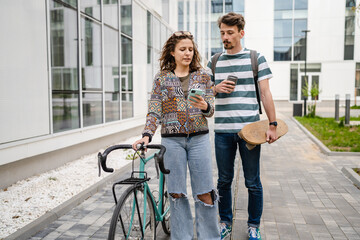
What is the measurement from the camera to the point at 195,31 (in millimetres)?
27656

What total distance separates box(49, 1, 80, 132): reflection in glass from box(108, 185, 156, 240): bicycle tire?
187 inches

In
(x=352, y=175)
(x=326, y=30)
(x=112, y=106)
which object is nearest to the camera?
(x=352, y=175)

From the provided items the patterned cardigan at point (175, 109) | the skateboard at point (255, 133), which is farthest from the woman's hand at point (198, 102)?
the skateboard at point (255, 133)

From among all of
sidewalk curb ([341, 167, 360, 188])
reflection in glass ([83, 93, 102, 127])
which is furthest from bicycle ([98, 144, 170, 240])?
reflection in glass ([83, 93, 102, 127])

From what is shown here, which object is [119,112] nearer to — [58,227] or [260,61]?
[58,227]

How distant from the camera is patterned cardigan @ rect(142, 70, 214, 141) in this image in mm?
2715

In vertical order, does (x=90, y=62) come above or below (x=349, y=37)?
below

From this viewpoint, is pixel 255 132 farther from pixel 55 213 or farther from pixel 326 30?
pixel 326 30

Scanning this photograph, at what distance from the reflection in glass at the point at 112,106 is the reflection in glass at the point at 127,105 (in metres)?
0.38

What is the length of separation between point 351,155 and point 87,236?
6599 millimetres

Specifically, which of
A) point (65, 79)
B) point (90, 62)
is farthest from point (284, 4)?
point (65, 79)

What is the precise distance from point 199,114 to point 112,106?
7636 mm

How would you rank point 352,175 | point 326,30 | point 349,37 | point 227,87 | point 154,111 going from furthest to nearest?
point 326,30 < point 349,37 < point 352,175 < point 227,87 < point 154,111

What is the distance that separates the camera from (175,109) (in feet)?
8.97
